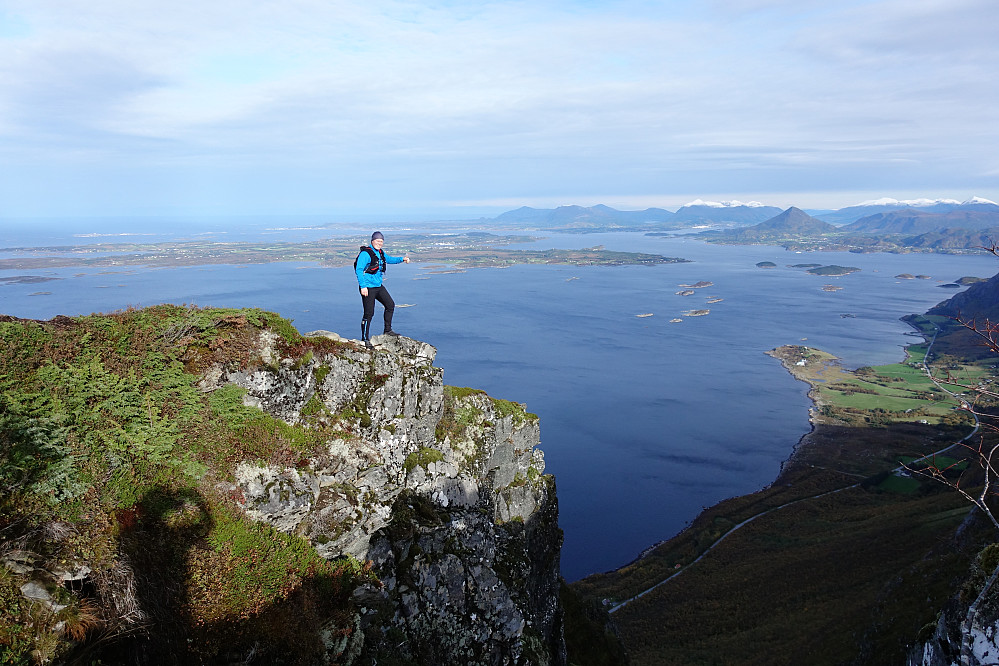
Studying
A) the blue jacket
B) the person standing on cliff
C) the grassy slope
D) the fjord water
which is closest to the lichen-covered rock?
the person standing on cliff

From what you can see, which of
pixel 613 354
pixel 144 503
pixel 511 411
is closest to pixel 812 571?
pixel 511 411

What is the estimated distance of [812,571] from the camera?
1747 inches

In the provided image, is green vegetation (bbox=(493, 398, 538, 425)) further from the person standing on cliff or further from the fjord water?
the fjord water

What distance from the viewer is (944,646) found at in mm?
12242

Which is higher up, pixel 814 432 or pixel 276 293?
pixel 276 293

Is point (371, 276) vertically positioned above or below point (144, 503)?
above

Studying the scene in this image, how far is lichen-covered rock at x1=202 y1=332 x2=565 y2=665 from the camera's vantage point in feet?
37.6

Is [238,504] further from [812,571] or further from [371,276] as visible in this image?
[812,571]

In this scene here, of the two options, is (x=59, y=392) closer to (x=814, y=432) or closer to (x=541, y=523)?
(x=541, y=523)

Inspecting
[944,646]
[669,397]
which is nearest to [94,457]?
[944,646]

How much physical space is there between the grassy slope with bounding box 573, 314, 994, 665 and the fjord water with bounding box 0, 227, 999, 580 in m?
6.63

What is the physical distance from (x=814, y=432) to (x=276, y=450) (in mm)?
92695

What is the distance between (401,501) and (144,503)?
6.06m

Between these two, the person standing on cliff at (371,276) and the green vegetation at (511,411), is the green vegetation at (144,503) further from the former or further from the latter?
the green vegetation at (511,411)
